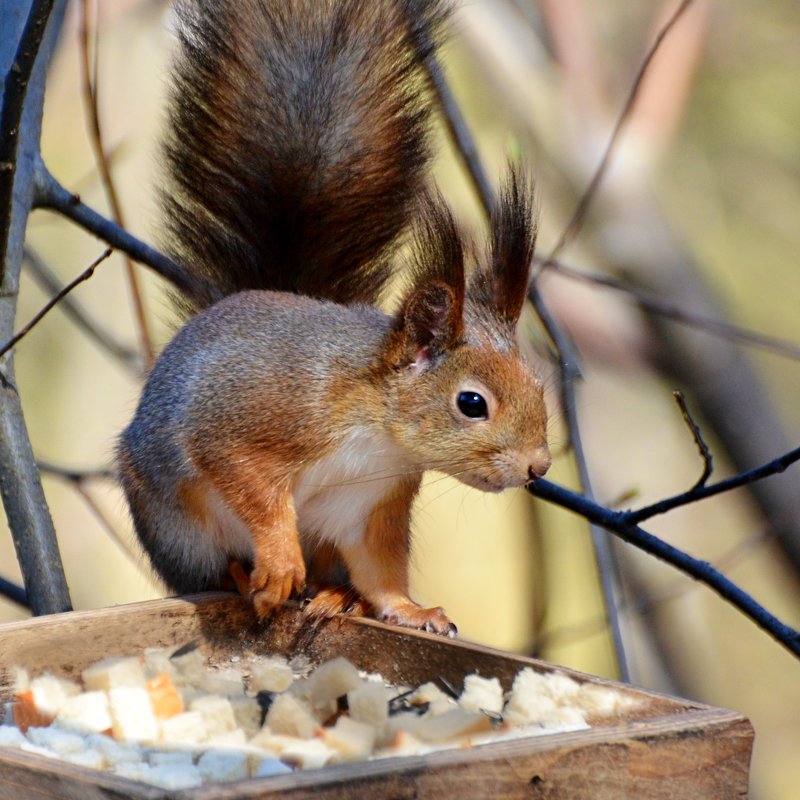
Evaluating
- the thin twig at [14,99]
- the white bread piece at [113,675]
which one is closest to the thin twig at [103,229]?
the thin twig at [14,99]

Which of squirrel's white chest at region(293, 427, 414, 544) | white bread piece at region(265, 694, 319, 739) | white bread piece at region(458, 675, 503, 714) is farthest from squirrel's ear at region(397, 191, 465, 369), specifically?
white bread piece at region(265, 694, 319, 739)

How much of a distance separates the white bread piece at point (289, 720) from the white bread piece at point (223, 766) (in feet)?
0.34

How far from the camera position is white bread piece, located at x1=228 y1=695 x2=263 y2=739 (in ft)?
4.23

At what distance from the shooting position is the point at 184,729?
1.25 metres

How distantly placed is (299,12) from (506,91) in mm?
1090

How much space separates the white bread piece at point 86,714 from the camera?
4.19ft

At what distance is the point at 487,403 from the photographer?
5.30 feet

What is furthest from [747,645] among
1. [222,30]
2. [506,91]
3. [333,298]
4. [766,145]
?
[222,30]

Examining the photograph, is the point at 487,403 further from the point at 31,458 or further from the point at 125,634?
the point at 31,458

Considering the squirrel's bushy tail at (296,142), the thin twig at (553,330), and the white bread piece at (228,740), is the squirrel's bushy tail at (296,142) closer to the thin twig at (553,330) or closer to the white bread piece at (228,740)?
the thin twig at (553,330)

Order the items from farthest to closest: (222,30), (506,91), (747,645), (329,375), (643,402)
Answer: (747,645) < (643,402) < (506,91) < (222,30) < (329,375)

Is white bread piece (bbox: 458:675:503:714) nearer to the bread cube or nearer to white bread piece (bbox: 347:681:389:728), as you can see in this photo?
white bread piece (bbox: 347:681:389:728)

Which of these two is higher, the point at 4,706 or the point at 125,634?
the point at 125,634

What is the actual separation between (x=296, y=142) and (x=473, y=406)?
681 mm
